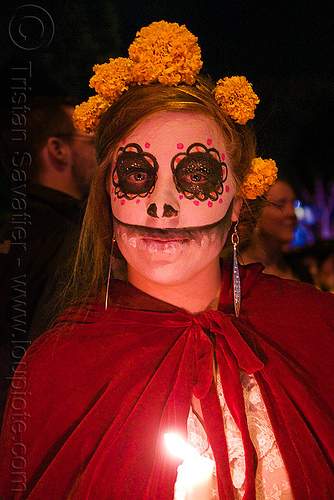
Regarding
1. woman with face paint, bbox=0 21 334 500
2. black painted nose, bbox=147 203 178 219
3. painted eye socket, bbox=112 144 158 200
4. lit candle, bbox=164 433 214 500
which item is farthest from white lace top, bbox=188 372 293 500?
painted eye socket, bbox=112 144 158 200

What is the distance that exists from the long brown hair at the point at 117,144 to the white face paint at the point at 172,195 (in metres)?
0.04

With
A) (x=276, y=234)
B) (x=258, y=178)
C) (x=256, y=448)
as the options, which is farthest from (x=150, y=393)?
(x=276, y=234)

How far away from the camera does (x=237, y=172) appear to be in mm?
1801

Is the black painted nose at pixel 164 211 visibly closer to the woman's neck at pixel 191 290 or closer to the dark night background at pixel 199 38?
the woman's neck at pixel 191 290

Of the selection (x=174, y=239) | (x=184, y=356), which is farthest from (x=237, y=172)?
(x=184, y=356)

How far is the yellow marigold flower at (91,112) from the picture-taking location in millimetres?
1786

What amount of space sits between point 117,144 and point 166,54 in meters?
0.34

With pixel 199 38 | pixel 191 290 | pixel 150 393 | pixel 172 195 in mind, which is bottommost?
pixel 150 393

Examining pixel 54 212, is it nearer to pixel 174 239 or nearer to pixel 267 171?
pixel 174 239

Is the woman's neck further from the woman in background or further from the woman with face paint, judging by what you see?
the woman in background

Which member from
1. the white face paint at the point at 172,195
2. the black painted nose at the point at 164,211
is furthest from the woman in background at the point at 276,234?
the black painted nose at the point at 164,211

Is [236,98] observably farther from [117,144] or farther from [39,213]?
[39,213]

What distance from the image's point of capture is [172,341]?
1.65 meters

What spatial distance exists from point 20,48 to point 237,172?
1.18 metres
